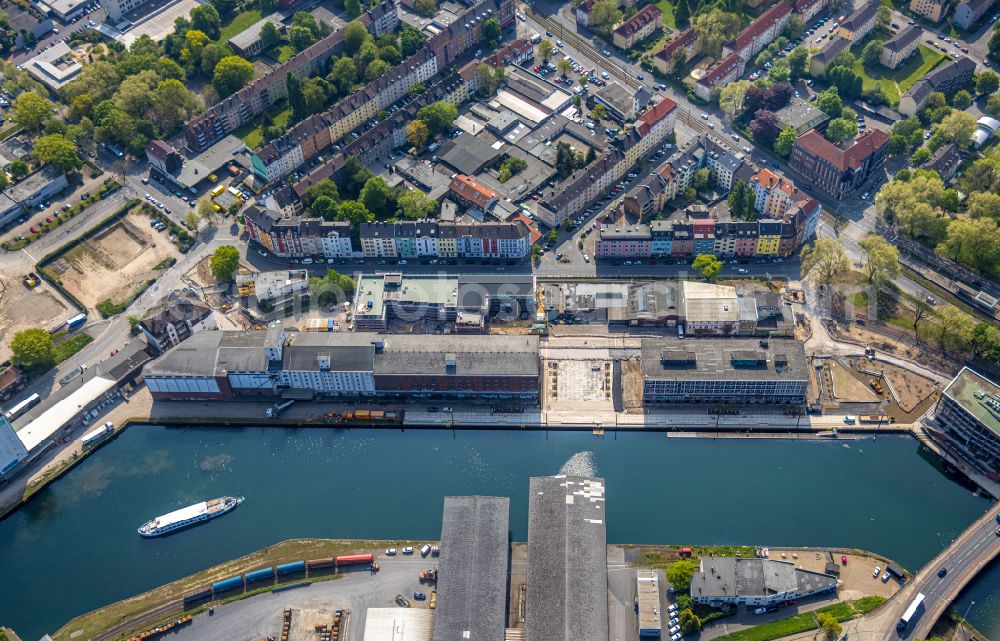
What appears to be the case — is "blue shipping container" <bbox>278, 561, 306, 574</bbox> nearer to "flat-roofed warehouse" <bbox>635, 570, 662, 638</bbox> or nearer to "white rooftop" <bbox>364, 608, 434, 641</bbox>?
"white rooftop" <bbox>364, 608, 434, 641</bbox>

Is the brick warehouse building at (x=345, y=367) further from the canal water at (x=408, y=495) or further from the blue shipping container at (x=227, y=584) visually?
the blue shipping container at (x=227, y=584)

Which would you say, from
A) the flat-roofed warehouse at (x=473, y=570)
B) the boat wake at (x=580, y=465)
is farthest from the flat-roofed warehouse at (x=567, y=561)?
the boat wake at (x=580, y=465)

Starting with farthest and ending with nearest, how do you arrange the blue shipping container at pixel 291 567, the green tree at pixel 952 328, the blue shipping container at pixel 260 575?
the green tree at pixel 952 328
the blue shipping container at pixel 291 567
the blue shipping container at pixel 260 575

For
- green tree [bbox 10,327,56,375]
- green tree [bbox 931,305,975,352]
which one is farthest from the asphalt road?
green tree [bbox 10,327,56,375]

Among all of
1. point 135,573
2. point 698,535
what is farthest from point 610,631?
point 135,573

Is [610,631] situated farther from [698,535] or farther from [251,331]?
[251,331]

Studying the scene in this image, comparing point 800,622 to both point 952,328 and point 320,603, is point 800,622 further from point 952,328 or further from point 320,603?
point 320,603
